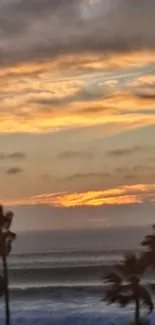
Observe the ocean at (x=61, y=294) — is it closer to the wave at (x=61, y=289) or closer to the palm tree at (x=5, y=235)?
the wave at (x=61, y=289)

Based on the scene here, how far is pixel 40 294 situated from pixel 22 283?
13393 millimetres

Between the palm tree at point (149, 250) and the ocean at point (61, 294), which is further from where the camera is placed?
the ocean at point (61, 294)

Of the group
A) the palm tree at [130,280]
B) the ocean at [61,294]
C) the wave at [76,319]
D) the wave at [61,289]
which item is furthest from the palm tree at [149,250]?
the wave at [61,289]

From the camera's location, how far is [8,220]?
189ft

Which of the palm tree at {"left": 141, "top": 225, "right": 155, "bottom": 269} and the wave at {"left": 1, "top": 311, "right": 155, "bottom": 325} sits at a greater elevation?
the palm tree at {"left": 141, "top": 225, "right": 155, "bottom": 269}

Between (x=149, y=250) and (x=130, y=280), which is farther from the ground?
(x=149, y=250)

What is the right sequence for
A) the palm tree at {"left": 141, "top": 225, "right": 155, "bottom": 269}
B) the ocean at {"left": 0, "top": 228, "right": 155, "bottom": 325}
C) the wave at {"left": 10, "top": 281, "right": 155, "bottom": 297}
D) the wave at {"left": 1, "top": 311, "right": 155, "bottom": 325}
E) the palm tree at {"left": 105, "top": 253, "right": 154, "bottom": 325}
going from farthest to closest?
the wave at {"left": 10, "top": 281, "right": 155, "bottom": 297}
the ocean at {"left": 0, "top": 228, "right": 155, "bottom": 325}
the wave at {"left": 1, "top": 311, "right": 155, "bottom": 325}
the palm tree at {"left": 141, "top": 225, "right": 155, "bottom": 269}
the palm tree at {"left": 105, "top": 253, "right": 154, "bottom": 325}

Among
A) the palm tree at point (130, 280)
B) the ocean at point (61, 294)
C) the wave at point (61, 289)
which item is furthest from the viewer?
the wave at point (61, 289)

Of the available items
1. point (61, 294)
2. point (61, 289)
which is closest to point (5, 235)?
point (61, 294)

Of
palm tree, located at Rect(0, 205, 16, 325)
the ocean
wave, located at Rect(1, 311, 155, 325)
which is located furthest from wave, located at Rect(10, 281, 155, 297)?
palm tree, located at Rect(0, 205, 16, 325)

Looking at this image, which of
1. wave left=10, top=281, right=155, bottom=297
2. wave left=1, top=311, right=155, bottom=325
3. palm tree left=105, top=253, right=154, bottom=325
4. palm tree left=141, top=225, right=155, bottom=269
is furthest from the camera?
wave left=10, top=281, right=155, bottom=297

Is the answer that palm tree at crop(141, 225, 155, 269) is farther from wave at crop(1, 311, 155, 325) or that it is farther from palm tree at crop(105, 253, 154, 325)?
wave at crop(1, 311, 155, 325)

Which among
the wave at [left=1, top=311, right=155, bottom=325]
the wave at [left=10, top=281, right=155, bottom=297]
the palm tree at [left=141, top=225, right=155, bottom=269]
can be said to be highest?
the palm tree at [left=141, top=225, right=155, bottom=269]

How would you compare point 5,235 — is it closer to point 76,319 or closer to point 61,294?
point 76,319
